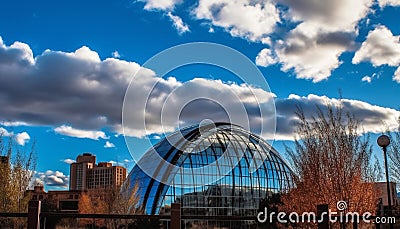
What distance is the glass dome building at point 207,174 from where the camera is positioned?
40.2 meters

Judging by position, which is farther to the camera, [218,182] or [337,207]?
[218,182]

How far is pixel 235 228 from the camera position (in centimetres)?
3659

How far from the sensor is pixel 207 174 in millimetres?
41594

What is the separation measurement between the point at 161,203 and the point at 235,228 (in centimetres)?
678

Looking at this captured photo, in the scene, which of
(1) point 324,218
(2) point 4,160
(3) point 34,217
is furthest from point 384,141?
(2) point 4,160

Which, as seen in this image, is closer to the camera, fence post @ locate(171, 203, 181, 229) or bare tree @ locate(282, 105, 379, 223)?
fence post @ locate(171, 203, 181, 229)

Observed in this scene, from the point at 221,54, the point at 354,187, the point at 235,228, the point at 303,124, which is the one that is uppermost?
the point at 221,54

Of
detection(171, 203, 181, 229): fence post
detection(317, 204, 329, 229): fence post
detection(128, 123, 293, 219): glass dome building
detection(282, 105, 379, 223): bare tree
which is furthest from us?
detection(128, 123, 293, 219): glass dome building

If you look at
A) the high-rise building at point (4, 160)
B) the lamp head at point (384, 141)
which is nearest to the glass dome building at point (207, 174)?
the high-rise building at point (4, 160)

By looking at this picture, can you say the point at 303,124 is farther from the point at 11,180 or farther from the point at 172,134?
the point at 172,134

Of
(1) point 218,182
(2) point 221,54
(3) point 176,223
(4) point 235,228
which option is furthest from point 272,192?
(3) point 176,223

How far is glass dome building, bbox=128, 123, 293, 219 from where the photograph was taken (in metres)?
40.2

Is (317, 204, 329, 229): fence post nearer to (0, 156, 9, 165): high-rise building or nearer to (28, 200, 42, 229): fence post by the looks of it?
(28, 200, 42, 229): fence post

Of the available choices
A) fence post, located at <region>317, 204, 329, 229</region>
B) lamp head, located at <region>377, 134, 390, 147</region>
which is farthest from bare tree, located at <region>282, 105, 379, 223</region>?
fence post, located at <region>317, 204, 329, 229</region>
